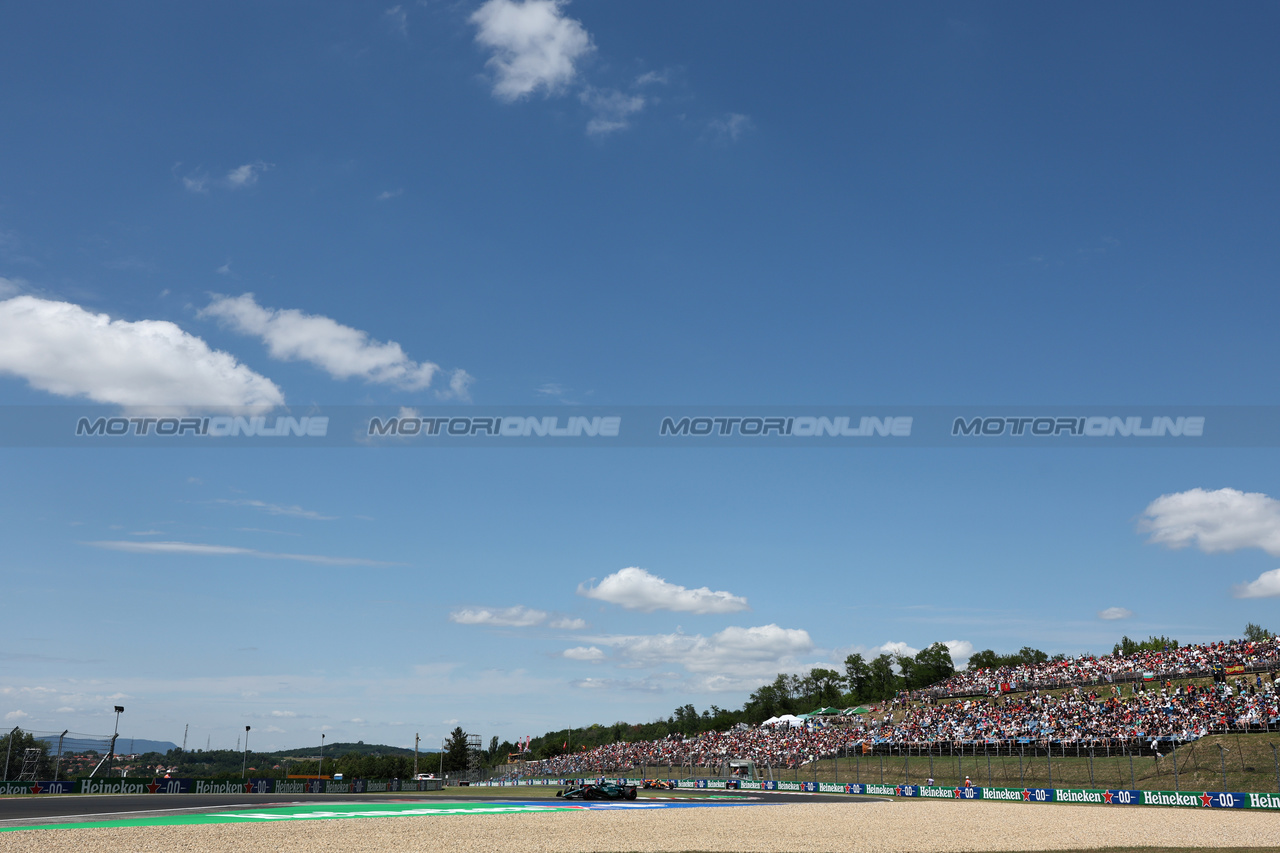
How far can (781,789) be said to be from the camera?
199 feet

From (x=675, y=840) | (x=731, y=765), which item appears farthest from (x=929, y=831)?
(x=731, y=765)

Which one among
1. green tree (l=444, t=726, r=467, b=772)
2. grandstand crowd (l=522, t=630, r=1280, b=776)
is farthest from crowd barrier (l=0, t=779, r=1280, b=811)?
green tree (l=444, t=726, r=467, b=772)

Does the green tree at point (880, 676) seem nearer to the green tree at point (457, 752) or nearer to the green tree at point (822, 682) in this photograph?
the green tree at point (822, 682)

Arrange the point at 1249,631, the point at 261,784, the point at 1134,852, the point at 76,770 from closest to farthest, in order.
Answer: the point at 1134,852 < the point at 261,784 < the point at 76,770 < the point at 1249,631

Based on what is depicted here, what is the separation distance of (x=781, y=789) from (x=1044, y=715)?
18.8 metres

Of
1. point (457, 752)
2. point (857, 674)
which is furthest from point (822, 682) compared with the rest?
point (457, 752)

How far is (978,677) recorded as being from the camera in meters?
81.9

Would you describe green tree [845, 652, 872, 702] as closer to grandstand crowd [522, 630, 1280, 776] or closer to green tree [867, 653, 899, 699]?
green tree [867, 653, 899, 699]

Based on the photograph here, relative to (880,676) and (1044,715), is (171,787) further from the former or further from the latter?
(880,676)

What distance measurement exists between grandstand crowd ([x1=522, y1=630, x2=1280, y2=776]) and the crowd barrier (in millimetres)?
4575

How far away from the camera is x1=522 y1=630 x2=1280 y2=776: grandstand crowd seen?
47688mm

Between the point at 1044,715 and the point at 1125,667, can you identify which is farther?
the point at 1125,667

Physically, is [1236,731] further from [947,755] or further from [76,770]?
[76,770]

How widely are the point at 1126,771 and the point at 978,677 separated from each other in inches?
1566
